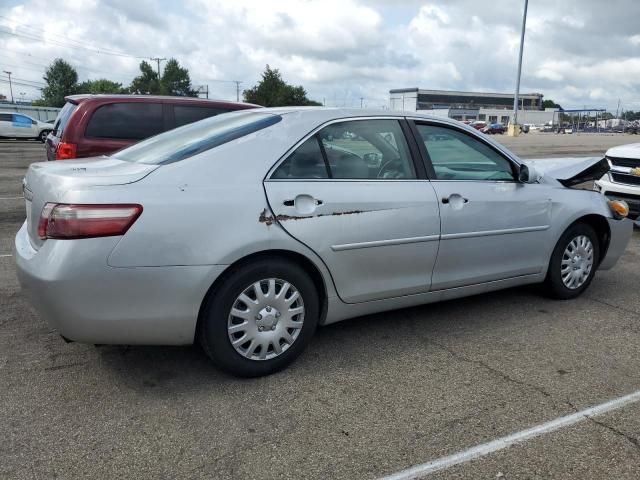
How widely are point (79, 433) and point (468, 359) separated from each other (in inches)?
90.2

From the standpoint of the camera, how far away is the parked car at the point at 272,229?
2.86 meters

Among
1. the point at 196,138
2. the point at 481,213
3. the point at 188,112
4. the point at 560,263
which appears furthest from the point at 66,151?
the point at 560,263

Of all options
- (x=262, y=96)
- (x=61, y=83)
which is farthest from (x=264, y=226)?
(x=61, y=83)

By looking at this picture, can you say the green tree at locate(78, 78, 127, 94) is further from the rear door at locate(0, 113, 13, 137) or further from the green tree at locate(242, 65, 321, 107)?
the rear door at locate(0, 113, 13, 137)

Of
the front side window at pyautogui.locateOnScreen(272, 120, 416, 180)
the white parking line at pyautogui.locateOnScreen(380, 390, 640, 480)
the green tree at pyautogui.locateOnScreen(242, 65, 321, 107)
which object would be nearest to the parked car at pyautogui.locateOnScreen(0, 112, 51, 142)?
the front side window at pyautogui.locateOnScreen(272, 120, 416, 180)

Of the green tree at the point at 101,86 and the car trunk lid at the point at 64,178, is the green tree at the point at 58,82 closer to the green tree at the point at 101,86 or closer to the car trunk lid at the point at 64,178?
the green tree at the point at 101,86

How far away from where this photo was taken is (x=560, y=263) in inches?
183

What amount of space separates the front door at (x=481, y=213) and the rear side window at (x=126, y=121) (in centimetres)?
478

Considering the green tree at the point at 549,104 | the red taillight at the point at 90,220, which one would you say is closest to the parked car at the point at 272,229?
the red taillight at the point at 90,220

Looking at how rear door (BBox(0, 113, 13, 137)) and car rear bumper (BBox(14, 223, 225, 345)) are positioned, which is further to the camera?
rear door (BBox(0, 113, 13, 137))

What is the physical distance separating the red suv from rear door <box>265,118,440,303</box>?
12.5 ft

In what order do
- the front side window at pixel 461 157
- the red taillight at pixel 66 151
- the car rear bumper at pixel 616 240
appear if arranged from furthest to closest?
the red taillight at pixel 66 151
the car rear bumper at pixel 616 240
the front side window at pixel 461 157

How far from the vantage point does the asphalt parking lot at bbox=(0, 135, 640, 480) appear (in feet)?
8.32

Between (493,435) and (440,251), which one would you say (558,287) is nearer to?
(440,251)
